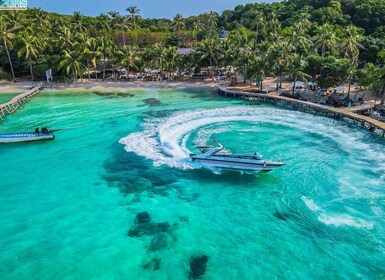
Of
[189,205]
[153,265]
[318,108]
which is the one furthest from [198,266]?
[318,108]

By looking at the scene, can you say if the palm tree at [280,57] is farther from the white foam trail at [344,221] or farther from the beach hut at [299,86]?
the white foam trail at [344,221]

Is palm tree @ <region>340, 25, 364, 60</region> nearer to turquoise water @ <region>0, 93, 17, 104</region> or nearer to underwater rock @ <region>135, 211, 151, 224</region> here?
underwater rock @ <region>135, 211, 151, 224</region>

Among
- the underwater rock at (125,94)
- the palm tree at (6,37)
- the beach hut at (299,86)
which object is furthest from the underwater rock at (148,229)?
the palm tree at (6,37)

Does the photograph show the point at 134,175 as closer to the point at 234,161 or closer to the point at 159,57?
the point at 234,161

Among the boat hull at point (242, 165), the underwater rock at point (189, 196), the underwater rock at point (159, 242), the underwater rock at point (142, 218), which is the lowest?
the underwater rock at point (159, 242)

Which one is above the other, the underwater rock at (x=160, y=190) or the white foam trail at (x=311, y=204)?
the underwater rock at (x=160, y=190)

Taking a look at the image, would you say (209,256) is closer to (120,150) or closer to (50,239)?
(50,239)
